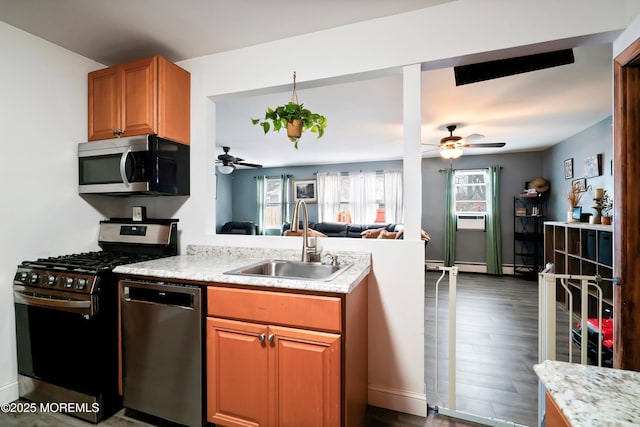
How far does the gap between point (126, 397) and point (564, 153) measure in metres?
6.54

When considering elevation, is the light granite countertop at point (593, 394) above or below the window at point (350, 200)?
below

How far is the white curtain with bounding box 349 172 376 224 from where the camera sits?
7.11 m

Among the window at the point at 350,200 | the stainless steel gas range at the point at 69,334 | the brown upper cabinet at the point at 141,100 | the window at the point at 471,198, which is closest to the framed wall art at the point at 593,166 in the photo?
the window at the point at 471,198

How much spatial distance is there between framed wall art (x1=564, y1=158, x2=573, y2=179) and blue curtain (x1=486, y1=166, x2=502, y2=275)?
1229mm

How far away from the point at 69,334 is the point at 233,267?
1.00 meters

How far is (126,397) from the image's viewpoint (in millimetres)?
1727

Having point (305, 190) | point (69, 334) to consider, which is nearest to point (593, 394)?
point (69, 334)

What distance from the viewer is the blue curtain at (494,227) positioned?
6.04 meters

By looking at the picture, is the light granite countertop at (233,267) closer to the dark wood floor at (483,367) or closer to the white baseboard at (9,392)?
the dark wood floor at (483,367)

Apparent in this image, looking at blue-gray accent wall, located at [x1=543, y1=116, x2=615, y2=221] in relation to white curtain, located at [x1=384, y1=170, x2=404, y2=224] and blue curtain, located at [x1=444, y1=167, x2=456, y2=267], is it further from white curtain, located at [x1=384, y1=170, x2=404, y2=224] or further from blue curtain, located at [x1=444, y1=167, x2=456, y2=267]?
white curtain, located at [x1=384, y1=170, x2=404, y2=224]

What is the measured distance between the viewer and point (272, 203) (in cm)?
811

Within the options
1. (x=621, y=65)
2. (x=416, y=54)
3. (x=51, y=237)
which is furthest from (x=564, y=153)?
(x=51, y=237)

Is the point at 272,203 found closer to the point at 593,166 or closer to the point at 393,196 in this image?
the point at 393,196

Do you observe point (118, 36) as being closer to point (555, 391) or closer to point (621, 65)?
point (555, 391)
